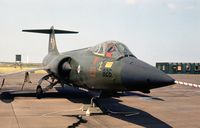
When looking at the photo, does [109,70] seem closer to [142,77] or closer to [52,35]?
[142,77]

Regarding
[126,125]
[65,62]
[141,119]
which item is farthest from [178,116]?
[65,62]

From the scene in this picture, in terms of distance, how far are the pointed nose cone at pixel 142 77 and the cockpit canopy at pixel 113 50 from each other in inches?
48.4

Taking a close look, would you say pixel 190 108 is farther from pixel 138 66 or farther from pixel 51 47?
pixel 51 47

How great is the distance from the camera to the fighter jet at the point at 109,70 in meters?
9.49

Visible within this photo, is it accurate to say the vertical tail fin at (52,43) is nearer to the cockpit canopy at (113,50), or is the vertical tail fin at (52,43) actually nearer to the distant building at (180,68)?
the cockpit canopy at (113,50)

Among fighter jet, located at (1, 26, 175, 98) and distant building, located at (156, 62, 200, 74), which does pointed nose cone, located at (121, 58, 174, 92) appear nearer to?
fighter jet, located at (1, 26, 175, 98)

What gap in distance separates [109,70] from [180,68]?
58015 mm

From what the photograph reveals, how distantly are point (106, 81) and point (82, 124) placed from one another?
6.03ft

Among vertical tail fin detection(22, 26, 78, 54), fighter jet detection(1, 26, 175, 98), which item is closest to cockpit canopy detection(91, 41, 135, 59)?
fighter jet detection(1, 26, 175, 98)

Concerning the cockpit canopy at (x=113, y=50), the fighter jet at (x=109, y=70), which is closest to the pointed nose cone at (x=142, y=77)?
the fighter jet at (x=109, y=70)

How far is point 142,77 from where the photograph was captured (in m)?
9.48

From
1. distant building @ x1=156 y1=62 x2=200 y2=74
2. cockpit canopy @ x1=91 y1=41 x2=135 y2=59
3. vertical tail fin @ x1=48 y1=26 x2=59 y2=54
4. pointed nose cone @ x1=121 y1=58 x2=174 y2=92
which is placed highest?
vertical tail fin @ x1=48 y1=26 x2=59 y2=54

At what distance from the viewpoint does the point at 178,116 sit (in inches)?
501

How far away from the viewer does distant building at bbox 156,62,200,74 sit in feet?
213
